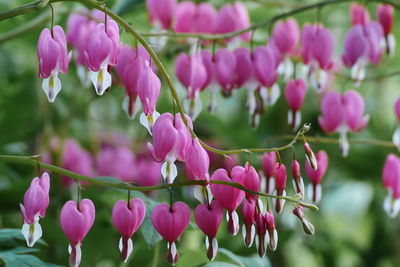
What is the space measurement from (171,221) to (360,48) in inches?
23.5

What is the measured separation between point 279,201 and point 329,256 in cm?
123

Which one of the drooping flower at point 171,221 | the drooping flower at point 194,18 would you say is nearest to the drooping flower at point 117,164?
the drooping flower at point 194,18

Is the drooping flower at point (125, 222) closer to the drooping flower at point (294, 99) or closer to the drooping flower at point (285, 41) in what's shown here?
the drooping flower at point (294, 99)

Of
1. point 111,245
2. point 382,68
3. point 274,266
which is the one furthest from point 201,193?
point 382,68

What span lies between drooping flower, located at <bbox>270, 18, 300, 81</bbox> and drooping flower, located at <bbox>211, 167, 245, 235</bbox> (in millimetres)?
558

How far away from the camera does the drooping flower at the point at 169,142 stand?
998 mm

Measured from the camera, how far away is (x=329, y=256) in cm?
222

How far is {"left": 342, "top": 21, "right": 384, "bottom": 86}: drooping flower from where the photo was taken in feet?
4.70

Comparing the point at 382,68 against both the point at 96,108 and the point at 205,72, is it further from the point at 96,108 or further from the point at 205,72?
the point at 205,72

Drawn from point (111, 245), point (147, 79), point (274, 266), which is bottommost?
point (274, 266)

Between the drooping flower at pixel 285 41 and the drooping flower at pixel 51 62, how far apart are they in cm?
60

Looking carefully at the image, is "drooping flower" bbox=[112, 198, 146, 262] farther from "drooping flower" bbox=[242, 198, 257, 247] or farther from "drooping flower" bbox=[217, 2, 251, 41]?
"drooping flower" bbox=[217, 2, 251, 41]

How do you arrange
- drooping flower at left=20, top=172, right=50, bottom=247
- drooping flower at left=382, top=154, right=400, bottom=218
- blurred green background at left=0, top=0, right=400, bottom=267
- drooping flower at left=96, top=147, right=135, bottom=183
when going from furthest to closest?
1. drooping flower at left=96, top=147, right=135, bottom=183
2. blurred green background at left=0, top=0, right=400, bottom=267
3. drooping flower at left=382, top=154, right=400, bottom=218
4. drooping flower at left=20, top=172, right=50, bottom=247

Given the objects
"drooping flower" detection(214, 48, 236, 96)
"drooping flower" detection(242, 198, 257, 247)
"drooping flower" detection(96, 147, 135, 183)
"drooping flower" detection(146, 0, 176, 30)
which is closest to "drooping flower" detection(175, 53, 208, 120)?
"drooping flower" detection(214, 48, 236, 96)
